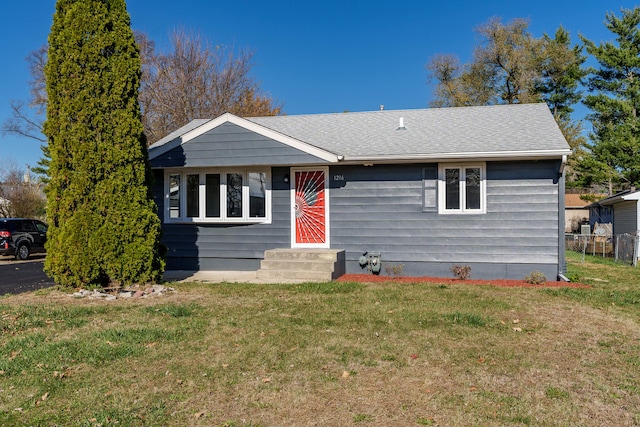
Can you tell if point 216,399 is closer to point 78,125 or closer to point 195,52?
point 78,125

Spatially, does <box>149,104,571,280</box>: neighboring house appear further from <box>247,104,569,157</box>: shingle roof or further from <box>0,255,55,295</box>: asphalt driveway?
<box>0,255,55,295</box>: asphalt driveway

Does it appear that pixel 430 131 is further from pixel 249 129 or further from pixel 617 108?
pixel 617 108

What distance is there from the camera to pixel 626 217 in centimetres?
2078

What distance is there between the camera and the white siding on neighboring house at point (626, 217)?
19.3 metres

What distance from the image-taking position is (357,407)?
3.42 meters

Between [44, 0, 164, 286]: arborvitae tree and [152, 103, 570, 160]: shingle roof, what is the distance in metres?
2.89

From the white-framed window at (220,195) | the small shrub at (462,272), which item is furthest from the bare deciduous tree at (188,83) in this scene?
the small shrub at (462,272)

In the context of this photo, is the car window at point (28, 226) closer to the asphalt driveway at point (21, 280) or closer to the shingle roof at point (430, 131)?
the asphalt driveway at point (21, 280)

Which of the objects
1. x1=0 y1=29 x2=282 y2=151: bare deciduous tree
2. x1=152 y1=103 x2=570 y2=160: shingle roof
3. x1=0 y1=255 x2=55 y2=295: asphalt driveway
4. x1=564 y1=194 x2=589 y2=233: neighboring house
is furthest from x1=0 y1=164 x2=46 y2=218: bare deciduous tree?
x1=564 y1=194 x2=589 y2=233: neighboring house

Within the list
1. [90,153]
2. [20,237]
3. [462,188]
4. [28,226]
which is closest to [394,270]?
[462,188]

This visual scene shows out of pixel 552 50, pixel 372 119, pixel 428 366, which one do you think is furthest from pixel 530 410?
pixel 552 50

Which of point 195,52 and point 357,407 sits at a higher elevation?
point 195,52

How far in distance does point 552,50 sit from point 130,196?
30221 mm

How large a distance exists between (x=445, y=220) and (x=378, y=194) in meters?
1.56
